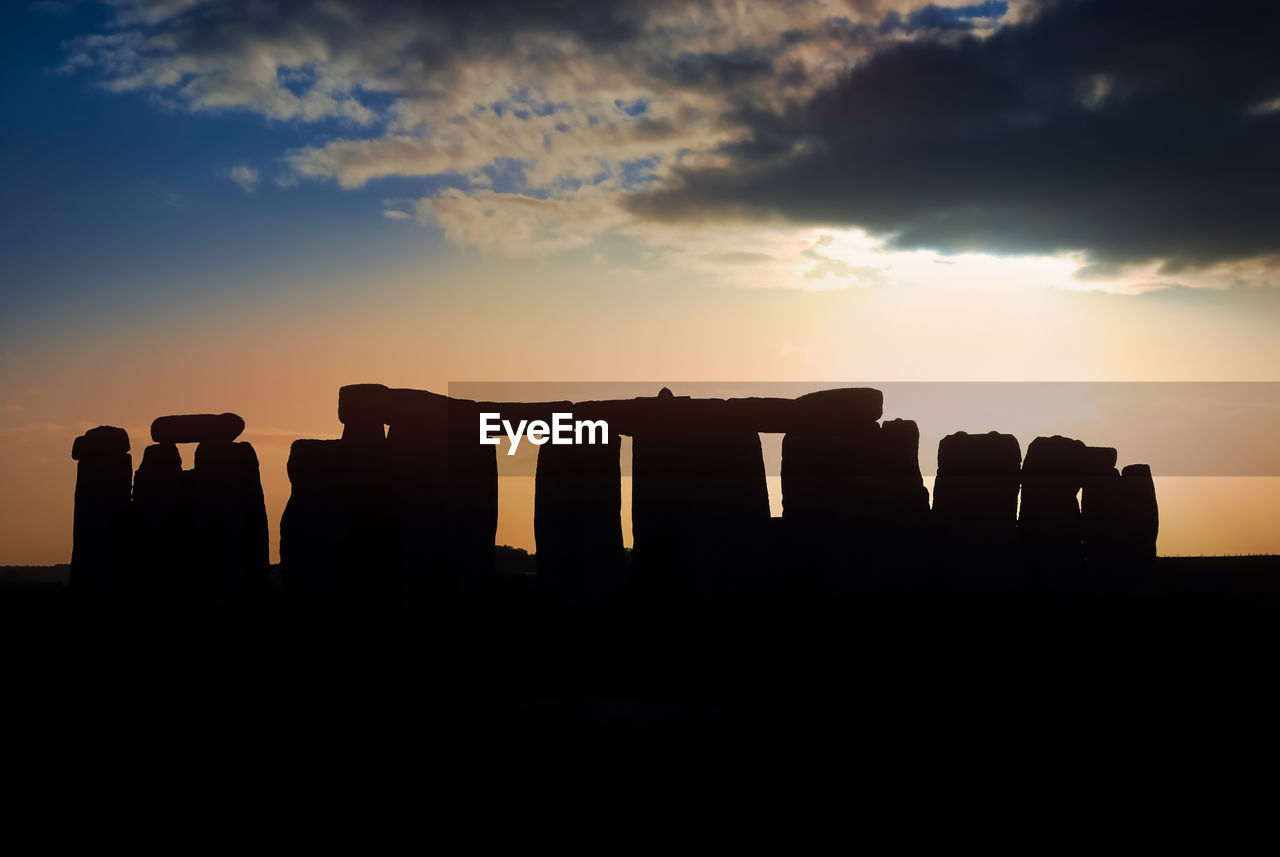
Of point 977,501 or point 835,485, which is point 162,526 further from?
point 977,501

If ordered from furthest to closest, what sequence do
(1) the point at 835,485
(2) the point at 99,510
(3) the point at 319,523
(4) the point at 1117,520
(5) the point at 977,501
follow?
(4) the point at 1117,520 < (2) the point at 99,510 < (5) the point at 977,501 < (1) the point at 835,485 < (3) the point at 319,523

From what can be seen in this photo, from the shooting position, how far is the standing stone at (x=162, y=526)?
2205cm

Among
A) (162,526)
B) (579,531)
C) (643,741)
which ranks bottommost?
(643,741)

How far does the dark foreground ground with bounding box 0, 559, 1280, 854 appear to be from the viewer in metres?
7.63

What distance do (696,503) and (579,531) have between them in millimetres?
2008

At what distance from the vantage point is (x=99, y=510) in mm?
22844

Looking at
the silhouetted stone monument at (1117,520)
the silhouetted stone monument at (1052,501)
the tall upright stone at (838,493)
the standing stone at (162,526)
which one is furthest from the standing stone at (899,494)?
the standing stone at (162,526)

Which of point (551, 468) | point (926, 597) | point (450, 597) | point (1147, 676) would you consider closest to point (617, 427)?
point (551, 468)

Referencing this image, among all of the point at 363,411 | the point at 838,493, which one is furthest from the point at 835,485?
the point at 363,411

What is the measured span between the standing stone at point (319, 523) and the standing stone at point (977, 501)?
413 inches

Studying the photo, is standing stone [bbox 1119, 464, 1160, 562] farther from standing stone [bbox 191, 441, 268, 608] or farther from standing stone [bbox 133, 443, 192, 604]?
standing stone [bbox 133, 443, 192, 604]

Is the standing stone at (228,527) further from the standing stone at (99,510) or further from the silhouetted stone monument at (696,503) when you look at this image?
the silhouetted stone monument at (696,503)

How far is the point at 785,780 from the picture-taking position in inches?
345

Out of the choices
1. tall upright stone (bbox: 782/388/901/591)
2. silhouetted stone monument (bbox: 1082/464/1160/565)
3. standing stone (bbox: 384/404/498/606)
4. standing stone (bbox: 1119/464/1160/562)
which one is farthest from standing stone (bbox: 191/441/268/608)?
standing stone (bbox: 1119/464/1160/562)
